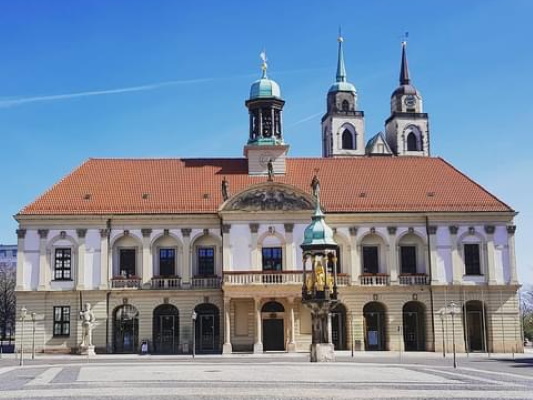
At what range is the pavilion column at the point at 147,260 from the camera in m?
55.0

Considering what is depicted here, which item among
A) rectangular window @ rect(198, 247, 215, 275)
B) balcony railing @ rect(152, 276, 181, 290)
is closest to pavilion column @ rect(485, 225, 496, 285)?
rectangular window @ rect(198, 247, 215, 275)

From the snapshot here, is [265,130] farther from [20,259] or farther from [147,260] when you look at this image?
[20,259]

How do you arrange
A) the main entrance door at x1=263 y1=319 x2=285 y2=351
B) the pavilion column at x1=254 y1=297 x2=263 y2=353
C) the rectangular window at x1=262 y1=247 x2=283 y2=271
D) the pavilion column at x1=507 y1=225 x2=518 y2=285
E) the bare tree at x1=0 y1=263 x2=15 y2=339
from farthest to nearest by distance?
1. the bare tree at x1=0 y1=263 x2=15 y2=339
2. the pavilion column at x1=507 y1=225 x2=518 y2=285
3. the rectangular window at x1=262 y1=247 x2=283 y2=271
4. the main entrance door at x1=263 y1=319 x2=285 y2=351
5. the pavilion column at x1=254 y1=297 x2=263 y2=353

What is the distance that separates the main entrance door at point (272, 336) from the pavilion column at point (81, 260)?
12.5 metres

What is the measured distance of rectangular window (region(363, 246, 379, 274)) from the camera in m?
56.2

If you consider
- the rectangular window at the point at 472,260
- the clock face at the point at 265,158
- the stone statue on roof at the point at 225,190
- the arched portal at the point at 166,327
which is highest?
the clock face at the point at 265,158

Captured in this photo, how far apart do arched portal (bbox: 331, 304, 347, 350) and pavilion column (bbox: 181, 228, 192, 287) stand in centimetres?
1010

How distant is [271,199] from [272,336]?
30.0 feet

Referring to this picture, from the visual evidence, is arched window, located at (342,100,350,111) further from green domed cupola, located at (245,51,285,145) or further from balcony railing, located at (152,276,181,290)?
balcony railing, located at (152,276,181,290)

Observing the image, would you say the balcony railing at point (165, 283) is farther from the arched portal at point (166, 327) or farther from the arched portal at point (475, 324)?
the arched portal at point (475, 324)

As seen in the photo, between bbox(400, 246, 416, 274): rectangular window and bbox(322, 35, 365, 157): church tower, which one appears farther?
bbox(322, 35, 365, 157): church tower

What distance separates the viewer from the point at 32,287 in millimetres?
54531

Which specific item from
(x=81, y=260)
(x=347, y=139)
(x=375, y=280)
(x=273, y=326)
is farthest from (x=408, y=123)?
(x=81, y=260)

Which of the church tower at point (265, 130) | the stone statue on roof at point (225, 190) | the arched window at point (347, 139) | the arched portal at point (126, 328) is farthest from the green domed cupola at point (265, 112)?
the arched window at point (347, 139)
